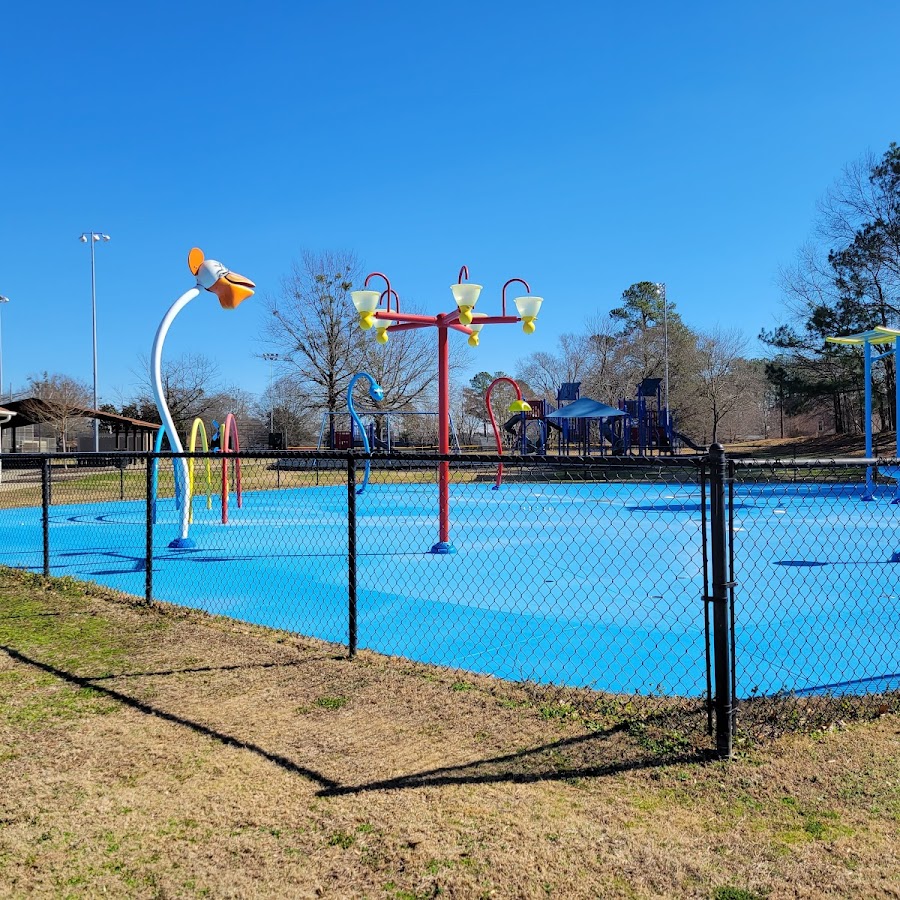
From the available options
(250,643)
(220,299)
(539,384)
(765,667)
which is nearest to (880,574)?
(765,667)

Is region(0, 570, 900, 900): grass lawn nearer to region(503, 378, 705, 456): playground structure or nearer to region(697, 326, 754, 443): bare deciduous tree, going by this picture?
region(503, 378, 705, 456): playground structure

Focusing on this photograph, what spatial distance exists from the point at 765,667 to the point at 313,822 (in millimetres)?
3808

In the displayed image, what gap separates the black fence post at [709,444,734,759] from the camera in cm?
349

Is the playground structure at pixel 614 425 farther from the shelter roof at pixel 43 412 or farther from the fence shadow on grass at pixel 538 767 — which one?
the fence shadow on grass at pixel 538 767

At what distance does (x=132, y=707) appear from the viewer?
430 centimetres

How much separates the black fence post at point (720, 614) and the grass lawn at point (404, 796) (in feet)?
0.49

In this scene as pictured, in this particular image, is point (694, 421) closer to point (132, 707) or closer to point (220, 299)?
point (220, 299)

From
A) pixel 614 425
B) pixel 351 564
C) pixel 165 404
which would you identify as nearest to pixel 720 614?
pixel 351 564

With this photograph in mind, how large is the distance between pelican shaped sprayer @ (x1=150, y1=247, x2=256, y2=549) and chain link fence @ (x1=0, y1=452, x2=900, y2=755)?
0.65 feet

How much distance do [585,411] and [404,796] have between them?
83.8 ft

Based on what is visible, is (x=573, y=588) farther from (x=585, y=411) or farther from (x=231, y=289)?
(x=585, y=411)

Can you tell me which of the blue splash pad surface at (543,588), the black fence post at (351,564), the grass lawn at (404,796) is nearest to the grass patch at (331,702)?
the grass lawn at (404,796)

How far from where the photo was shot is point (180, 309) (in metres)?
12.0

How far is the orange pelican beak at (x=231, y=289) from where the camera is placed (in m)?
12.3
